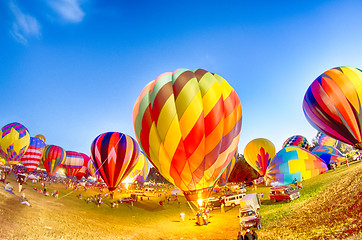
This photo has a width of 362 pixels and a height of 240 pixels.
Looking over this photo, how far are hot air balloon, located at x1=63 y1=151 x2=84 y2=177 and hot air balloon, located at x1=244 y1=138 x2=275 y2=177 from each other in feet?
141

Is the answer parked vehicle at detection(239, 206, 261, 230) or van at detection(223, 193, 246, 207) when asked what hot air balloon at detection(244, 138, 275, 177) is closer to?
van at detection(223, 193, 246, 207)

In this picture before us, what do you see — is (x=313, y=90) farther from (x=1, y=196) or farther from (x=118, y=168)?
(x=1, y=196)

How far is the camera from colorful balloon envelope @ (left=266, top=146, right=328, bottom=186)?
66.0 ft

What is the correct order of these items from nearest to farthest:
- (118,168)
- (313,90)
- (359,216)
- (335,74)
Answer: (359,216)
(335,74)
(313,90)
(118,168)

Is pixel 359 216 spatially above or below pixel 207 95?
below

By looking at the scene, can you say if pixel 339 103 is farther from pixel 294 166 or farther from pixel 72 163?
pixel 72 163

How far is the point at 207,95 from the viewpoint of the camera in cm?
1272

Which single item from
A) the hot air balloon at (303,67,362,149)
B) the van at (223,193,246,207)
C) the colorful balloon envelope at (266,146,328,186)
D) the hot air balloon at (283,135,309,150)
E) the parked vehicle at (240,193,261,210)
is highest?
the hot air balloon at (303,67,362,149)

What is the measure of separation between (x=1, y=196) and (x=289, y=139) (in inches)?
1939

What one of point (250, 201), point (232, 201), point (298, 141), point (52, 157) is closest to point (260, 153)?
point (232, 201)

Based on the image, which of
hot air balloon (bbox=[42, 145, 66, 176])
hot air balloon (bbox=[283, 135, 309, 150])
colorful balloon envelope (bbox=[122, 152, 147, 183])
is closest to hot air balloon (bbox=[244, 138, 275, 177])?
hot air balloon (bbox=[283, 135, 309, 150])

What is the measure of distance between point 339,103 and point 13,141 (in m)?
43.3

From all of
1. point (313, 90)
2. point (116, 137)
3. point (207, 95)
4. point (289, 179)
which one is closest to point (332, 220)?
point (207, 95)

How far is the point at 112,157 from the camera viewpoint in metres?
23.6
